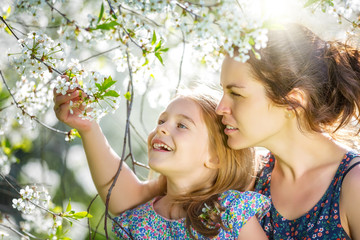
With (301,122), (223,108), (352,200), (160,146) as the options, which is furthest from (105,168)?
(352,200)

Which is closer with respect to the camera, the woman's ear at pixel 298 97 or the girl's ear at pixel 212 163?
the woman's ear at pixel 298 97

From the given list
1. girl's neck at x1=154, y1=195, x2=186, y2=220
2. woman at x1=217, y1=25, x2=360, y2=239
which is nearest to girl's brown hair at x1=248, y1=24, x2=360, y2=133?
woman at x1=217, y1=25, x2=360, y2=239

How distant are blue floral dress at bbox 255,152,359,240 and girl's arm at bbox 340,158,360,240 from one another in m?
0.03

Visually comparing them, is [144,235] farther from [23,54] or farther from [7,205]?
[7,205]

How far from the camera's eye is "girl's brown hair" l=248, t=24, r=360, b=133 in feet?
6.22

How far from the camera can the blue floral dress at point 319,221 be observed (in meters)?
1.94

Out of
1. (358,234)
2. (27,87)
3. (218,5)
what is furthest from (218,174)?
(218,5)

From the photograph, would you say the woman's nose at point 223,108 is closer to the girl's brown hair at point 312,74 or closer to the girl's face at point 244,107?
the girl's face at point 244,107

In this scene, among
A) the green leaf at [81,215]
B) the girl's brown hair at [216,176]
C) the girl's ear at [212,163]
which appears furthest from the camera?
the girl's ear at [212,163]

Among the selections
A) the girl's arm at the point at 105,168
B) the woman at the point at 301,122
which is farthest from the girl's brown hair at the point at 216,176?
the girl's arm at the point at 105,168

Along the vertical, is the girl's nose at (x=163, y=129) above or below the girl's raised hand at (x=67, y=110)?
below

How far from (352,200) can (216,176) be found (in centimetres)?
51

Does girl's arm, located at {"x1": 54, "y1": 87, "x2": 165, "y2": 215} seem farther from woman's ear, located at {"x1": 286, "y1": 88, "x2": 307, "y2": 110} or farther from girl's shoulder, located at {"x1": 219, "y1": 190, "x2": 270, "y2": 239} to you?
woman's ear, located at {"x1": 286, "y1": 88, "x2": 307, "y2": 110}

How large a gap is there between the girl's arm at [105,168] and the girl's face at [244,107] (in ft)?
1.54
